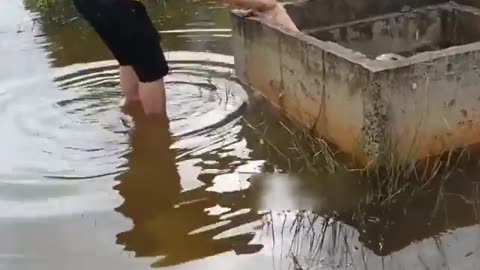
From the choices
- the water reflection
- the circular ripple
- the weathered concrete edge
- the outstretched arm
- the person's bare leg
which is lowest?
the water reflection

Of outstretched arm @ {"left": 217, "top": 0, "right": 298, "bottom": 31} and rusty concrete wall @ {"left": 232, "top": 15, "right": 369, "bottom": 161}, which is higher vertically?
outstretched arm @ {"left": 217, "top": 0, "right": 298, "bottom": 31}

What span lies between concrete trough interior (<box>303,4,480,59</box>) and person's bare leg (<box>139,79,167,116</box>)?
120cm

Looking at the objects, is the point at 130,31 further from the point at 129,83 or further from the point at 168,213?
the point at 168,213

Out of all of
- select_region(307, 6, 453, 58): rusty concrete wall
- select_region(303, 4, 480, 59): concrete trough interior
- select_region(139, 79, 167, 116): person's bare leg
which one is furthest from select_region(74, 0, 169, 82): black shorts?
select_region(307, 6, 453, 58): rusty concrete wall

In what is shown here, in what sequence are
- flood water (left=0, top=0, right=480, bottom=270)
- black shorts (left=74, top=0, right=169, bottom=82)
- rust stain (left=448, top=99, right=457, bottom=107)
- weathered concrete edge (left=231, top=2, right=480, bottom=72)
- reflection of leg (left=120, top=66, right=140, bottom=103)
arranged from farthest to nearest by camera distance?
reflection of leg (left=120, top=66, right=140, bottom=103)
black shorts (left=74, top=0, right=169, bottom=82)
rust stain (left=448, top=99, right=457, bottom=107)
weathered concrete edge (left=231, top=2, right=480, bottom=72)
flood water (left=0, top=0, right=480, bottom=270)

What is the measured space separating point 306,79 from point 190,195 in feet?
3.51

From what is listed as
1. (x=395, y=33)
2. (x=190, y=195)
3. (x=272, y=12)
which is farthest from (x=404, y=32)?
(x=190, y=195)

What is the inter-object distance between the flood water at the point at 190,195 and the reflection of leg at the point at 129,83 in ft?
0.43

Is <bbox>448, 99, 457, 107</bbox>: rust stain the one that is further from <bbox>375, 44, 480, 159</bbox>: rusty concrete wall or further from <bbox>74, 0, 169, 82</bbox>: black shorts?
<bbox>74, 0, 169, 82</bbox>: black shorts

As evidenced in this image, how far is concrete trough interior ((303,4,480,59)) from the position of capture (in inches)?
241

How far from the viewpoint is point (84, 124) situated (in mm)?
5758

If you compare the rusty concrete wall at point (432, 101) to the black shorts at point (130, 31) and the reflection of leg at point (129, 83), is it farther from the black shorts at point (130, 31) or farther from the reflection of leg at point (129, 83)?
the reflection of leg at point (129, 83)

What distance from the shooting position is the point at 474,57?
187 inches

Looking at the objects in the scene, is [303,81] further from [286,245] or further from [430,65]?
Result: [286,245]
